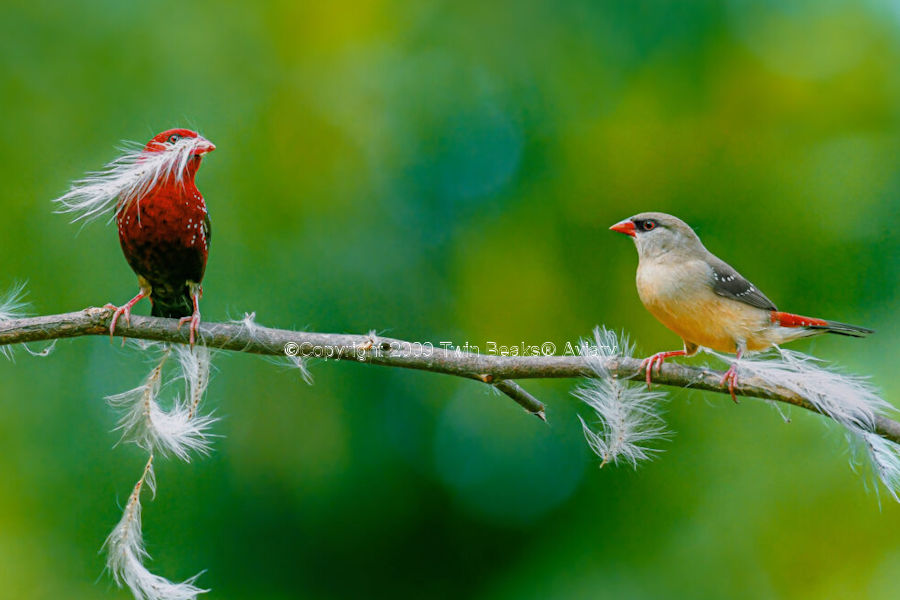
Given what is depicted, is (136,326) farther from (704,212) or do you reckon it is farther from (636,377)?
(704,212)

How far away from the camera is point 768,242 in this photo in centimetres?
419

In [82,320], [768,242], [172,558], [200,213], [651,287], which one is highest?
[768,242]

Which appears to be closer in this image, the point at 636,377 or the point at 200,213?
the point at 636,377

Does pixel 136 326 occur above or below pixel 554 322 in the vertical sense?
below

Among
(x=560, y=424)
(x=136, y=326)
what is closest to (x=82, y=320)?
(x=136, y=326)

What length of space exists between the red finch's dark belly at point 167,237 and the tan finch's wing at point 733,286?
5.57 ft

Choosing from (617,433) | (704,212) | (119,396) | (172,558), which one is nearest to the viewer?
(617,433)

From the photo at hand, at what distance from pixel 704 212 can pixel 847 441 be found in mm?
2676

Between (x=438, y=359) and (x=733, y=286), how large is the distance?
46.2 inches

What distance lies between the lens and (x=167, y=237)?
2.72m

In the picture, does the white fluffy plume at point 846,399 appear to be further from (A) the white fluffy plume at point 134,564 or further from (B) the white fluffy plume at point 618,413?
(A) the white fluffy plume at point 134,564

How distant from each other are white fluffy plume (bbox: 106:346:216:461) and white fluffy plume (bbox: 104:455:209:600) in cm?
11

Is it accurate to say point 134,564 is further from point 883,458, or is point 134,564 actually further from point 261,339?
point 883,458

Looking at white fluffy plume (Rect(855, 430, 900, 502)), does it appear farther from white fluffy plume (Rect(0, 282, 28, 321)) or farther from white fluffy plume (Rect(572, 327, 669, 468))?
white fluffy plume (Rect(0, 282, 28, 321))
